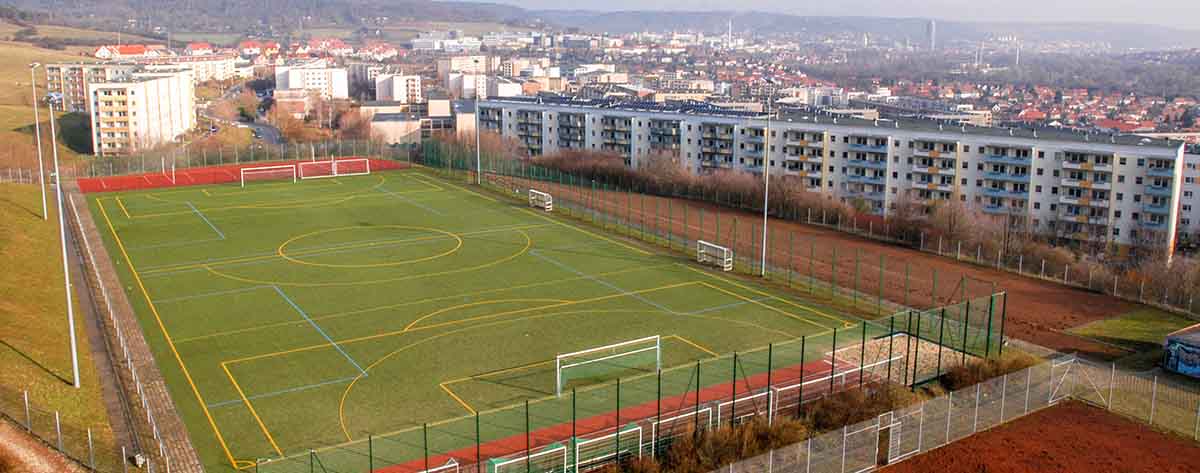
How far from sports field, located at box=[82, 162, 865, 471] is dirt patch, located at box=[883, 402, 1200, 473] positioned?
22.3ft

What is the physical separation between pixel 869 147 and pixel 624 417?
43.5m

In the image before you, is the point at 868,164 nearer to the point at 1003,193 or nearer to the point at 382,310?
the point at 1003,193

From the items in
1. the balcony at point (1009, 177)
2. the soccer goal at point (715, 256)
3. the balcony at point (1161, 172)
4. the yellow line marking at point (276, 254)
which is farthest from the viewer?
the balcony at point (1009, 177)

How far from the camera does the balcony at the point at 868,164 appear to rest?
5909 cm

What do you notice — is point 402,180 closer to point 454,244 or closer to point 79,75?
point 454,244

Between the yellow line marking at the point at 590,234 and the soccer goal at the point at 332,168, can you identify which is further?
the soccer goal at the point at 332,168

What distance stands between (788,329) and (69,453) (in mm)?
18031

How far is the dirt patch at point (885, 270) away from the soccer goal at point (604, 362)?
35.5 ft

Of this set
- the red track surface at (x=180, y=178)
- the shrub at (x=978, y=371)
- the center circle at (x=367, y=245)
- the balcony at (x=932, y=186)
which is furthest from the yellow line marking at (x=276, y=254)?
the balcony at (x=932, y=186)

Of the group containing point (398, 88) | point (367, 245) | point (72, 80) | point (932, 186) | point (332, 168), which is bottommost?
point (367, 245)

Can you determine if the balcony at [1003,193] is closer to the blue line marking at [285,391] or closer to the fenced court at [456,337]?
the fenced court at [456,337]

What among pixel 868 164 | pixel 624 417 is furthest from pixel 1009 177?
pixel 624 417

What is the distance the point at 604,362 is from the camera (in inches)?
906

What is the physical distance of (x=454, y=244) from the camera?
38219 mm
